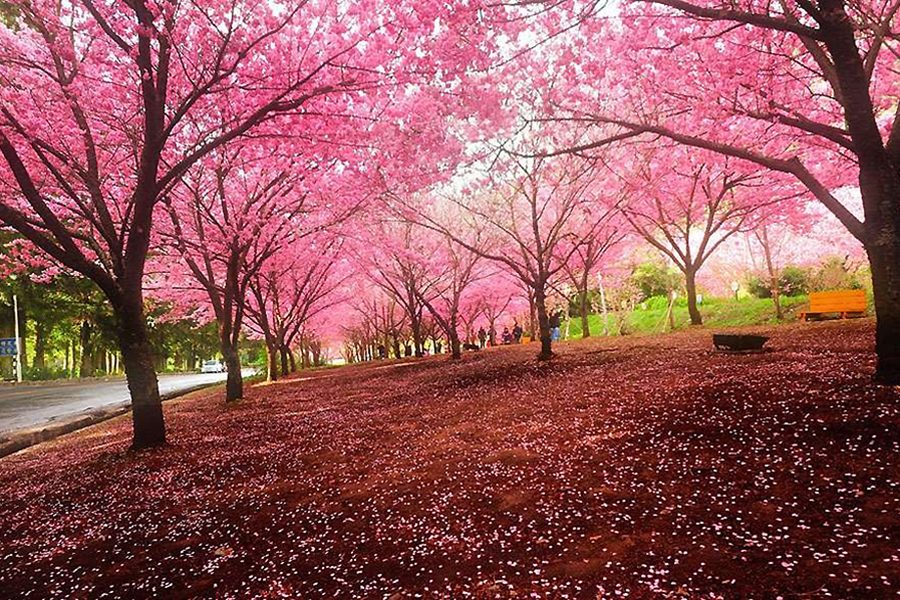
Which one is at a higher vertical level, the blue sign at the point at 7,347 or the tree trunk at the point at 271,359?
the blue sign at the point at 7,347

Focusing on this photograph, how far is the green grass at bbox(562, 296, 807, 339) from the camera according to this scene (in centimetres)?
2841

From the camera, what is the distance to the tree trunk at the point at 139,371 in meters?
10.2

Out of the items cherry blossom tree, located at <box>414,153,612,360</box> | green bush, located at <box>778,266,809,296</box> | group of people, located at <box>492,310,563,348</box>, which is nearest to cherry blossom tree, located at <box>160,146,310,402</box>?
cherry blossom tree, located at <box>414,153,612,360</box>

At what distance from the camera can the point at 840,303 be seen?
2053cm

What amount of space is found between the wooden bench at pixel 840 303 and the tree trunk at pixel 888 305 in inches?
652

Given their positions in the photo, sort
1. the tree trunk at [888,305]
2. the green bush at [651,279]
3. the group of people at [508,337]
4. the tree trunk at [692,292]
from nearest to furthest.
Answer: the tree trunk at [888,305] < the tree trunk at [692,292] < the green bush at [651,279] < the group of people at [508,337]

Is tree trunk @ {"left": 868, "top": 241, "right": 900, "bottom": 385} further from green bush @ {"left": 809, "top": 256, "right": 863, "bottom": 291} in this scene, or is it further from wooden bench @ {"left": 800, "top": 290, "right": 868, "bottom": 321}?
green bush @ {"left": 809, "top": 256, "right": 863, "bottom": 291}

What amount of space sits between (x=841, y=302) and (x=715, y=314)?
14.0 m

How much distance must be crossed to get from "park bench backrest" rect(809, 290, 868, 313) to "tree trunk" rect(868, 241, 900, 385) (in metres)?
16.6

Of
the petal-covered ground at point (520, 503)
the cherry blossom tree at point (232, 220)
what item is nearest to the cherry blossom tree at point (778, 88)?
the petal-covered ground at point (520, 503)

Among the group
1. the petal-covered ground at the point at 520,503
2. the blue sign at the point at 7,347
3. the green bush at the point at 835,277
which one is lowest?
the petal-covered ground at the point at 520,503

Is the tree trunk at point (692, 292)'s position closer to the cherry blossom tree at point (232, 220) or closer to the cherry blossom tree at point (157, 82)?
the cherry blossom tree at point (157, 82)

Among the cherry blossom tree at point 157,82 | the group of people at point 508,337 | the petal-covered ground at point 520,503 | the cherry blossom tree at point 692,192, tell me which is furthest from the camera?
the group of people at point 508,337

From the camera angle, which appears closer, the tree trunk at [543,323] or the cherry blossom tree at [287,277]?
the tree trunk at [543,323]
